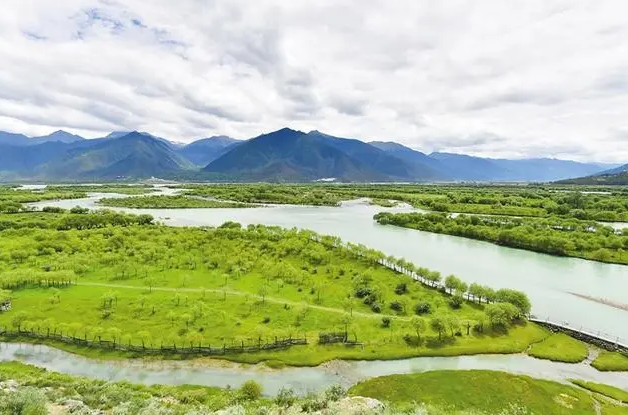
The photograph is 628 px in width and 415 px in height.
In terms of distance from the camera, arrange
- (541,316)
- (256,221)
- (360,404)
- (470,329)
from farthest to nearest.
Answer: (256,221) → (541,316) → (470,329) → (360,404)

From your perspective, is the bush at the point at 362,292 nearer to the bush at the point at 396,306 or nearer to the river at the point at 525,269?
the bush at the point at 396,306

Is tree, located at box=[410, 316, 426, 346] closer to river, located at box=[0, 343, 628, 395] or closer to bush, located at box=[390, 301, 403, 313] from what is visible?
river, located at box=[0, 343, 628, 395]

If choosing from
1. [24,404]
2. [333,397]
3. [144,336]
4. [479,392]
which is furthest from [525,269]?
[24,404]

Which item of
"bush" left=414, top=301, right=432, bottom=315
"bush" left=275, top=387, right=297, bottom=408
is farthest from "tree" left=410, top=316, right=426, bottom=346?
"bush" left=275, top=387, right=297, bottom=408

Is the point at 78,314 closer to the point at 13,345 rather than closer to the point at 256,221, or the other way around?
the point at 13,345

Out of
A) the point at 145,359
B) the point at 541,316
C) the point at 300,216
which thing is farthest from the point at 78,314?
the point at 300,216

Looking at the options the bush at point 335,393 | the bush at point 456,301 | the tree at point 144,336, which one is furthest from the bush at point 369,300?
the tree at point 144,336
